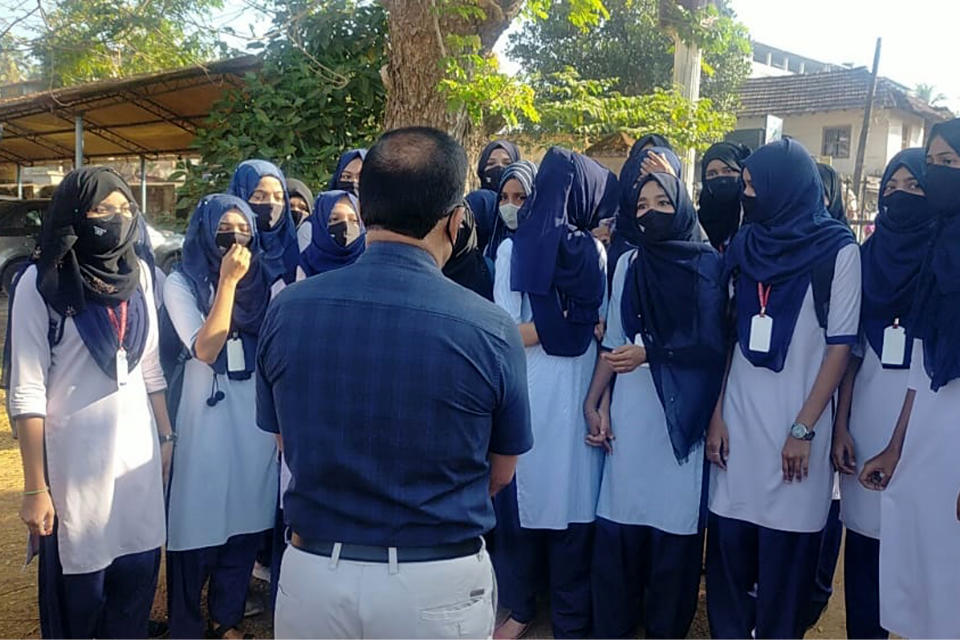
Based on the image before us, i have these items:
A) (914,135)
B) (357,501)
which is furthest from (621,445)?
(914,135)

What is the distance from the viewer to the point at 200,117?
38.8 ft

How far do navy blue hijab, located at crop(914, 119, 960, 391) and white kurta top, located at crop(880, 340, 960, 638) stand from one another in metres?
0.06

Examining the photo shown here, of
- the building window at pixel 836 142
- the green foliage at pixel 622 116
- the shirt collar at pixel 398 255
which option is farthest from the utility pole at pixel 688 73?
the building window at pixel 836 142

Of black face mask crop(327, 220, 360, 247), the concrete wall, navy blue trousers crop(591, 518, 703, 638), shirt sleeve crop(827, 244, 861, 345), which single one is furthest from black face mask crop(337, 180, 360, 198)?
the concrete wall

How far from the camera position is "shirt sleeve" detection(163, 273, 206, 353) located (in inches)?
109

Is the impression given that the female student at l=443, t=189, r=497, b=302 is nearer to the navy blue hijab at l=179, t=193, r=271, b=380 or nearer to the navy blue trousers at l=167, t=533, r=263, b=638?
the navy blue hijab at l=179, t=193, r=271, b=380

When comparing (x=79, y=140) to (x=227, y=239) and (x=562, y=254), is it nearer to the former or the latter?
(x=227, y=239)

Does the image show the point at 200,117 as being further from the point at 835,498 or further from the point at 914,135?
the point at 914,135

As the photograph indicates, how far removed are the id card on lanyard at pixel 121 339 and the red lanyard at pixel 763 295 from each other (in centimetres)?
217

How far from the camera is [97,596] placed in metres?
2.49

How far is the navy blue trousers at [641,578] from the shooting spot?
9.58 feet

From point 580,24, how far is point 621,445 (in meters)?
3.97

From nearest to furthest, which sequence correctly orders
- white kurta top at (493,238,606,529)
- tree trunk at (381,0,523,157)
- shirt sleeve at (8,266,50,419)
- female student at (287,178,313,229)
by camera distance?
shirt sleeve at (8,266,50,419)
white kurta top at (493,238,606,529)
female student at (287,178,313,229)
tree trunk at (381,0,523,157)

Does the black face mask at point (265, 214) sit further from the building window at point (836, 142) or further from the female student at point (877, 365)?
the building window at point (836, 142)
